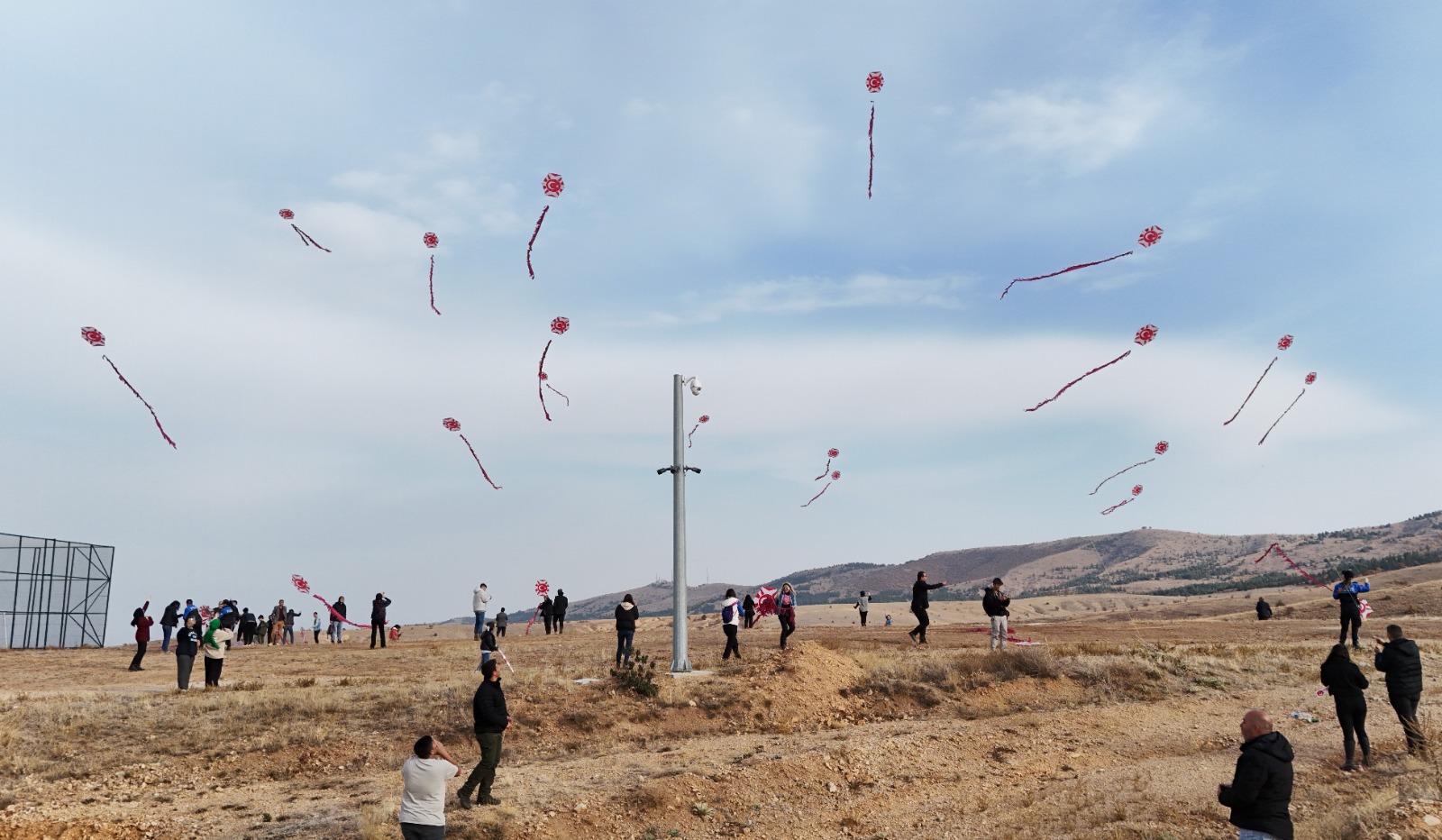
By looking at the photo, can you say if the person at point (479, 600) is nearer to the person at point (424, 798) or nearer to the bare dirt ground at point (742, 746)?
the bare dirt ground at point (742, 746)

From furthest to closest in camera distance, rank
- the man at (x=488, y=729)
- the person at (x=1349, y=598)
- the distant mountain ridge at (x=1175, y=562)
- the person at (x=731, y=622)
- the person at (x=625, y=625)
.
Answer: the distant mountain ridge at (x=1175, y=562) → the person at (x=731, y=622) → the person at (x=1349, y=598) → the person at (x=625, y=625) → the man at (x=488, y=729)

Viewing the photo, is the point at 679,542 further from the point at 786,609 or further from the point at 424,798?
the point at 424,798

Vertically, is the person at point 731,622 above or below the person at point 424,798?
above

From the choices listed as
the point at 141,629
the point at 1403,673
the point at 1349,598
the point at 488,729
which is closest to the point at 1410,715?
the point at 1403,673

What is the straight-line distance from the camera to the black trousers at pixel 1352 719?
12.4 m

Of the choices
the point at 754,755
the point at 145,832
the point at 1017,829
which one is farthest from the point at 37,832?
the point at 1017,829

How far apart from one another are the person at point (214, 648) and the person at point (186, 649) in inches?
9.7

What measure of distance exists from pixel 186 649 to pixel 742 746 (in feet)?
41.1

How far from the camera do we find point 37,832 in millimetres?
Answer: 11305

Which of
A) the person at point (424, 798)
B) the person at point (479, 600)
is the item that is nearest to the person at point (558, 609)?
the person at point (479, 600)

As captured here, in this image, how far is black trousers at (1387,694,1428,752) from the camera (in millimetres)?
12414

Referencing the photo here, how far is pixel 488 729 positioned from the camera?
1141cm

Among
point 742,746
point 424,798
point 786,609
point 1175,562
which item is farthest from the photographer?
point 1175,562

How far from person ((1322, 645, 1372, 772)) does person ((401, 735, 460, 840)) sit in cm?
1134
